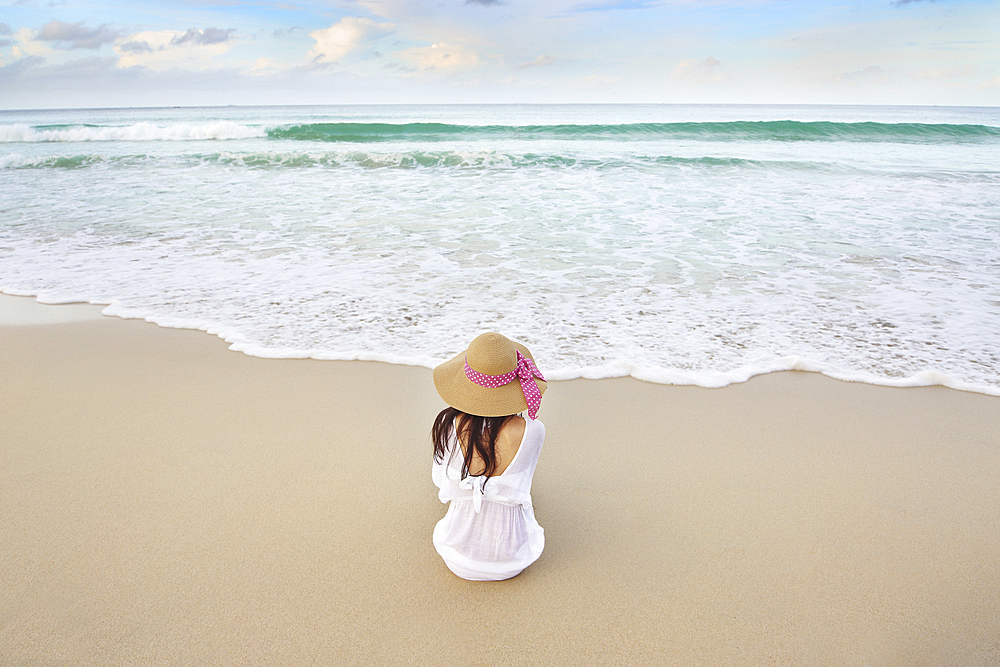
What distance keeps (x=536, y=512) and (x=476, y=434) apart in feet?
2.31

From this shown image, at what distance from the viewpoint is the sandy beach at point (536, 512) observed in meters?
1.77

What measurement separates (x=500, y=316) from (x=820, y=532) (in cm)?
261

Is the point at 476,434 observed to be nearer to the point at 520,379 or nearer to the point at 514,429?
the point at 514,429

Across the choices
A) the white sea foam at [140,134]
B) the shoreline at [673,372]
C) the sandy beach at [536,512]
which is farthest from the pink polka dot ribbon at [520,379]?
the white sea foam at [140,134]

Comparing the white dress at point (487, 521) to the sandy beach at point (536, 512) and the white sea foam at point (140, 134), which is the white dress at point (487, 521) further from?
the white sea foam at point (140, 134)

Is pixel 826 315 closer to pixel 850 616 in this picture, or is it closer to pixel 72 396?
pixel 850 616

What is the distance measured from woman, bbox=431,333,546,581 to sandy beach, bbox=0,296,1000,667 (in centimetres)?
13

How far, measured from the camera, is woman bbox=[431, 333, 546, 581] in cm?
174

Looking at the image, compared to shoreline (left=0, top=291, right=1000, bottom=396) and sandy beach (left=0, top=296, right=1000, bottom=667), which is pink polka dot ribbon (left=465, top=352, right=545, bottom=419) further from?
shoreline (left=0, top=291, right=1000, bottom=396)

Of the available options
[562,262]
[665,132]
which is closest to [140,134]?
[665,132]

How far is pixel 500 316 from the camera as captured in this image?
4332 mm

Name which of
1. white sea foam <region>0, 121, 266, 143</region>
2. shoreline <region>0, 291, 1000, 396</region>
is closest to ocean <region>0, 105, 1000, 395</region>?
shoreline <region>0, 291, 1000, 396</region>

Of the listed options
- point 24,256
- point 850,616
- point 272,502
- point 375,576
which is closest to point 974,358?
point 850,616

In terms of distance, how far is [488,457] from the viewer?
5.97ft
